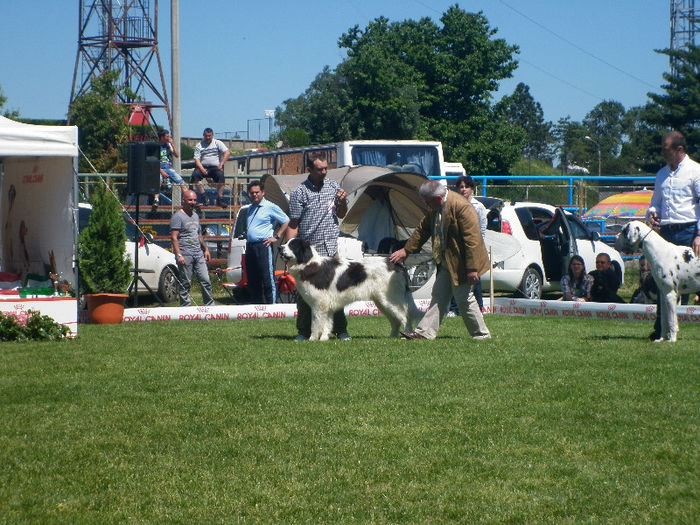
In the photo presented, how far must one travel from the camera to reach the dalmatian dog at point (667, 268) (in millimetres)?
9914

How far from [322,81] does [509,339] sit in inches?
1556

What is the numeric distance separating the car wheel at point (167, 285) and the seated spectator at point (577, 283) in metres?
6.93

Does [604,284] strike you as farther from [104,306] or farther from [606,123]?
[606,123]

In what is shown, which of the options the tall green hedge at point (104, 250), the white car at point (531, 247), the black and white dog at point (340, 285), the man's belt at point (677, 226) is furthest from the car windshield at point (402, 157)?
the man's belt at point (677, 226)

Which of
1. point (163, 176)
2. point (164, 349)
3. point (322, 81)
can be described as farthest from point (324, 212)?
point (322, 81)

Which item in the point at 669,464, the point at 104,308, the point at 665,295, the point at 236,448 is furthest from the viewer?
the point at 104,308

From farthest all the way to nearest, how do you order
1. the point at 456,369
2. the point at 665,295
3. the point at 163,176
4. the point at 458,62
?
the point at 458,62 < the point at 163,176 < the point at 665,295 < the point at 456,369

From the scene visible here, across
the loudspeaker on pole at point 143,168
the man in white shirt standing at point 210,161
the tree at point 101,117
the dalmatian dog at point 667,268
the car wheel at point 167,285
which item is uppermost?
the tree at point 101,117

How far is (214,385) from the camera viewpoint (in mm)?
7719

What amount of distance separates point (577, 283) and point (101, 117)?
92.2 ft

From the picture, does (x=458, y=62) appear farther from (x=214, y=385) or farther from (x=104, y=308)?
(x=214, y=385)

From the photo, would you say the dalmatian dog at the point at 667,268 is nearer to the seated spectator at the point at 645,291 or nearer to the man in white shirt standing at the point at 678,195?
the man in white shirt standing at the point at 678,195

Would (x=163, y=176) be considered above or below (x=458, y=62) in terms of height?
below

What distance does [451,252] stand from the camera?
1045 centimetres
